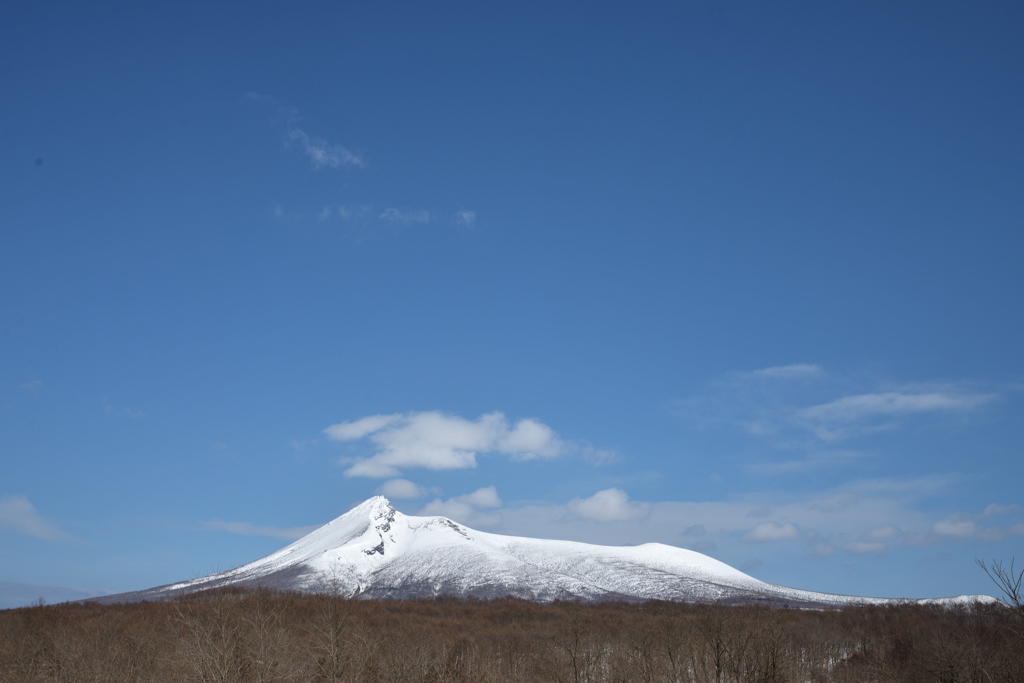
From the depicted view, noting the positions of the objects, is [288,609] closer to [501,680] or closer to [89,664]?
[89,664]

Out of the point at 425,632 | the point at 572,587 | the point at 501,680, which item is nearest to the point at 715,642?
the point at 501,680

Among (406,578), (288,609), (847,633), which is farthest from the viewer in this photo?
(406,578)

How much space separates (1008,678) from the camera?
147ft

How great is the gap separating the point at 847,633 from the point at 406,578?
117108 mm

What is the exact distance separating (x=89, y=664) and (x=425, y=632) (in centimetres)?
4615

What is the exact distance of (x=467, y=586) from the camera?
586 ft

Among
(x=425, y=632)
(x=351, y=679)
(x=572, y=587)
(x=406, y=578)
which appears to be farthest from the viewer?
(x=406, y=578)

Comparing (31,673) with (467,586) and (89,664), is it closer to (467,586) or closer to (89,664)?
(89,664)

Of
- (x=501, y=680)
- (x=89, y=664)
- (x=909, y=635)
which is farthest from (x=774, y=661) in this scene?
(x=909, y=635)

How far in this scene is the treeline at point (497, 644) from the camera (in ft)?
173

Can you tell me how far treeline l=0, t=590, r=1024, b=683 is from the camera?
5272 cm

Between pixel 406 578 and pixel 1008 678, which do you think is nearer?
pixel 1008 678

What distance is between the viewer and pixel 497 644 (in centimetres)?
9894

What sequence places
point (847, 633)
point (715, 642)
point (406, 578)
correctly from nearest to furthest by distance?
point (715, 642) → point (847, 633) → point (406, 578)
